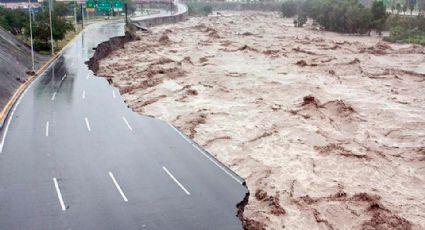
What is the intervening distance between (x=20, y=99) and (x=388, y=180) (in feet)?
79.0

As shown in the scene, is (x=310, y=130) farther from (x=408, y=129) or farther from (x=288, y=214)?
(x=288, y=214)

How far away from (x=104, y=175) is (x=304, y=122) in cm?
1440

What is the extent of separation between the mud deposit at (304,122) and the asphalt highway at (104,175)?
154 cm

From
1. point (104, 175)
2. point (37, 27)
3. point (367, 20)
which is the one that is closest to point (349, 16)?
point (367, 20)

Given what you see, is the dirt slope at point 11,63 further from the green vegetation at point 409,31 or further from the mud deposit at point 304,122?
the green vegetation at point 409,31

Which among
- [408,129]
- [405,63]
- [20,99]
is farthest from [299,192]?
[405,63]

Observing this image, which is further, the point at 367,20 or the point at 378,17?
the point at 367,20

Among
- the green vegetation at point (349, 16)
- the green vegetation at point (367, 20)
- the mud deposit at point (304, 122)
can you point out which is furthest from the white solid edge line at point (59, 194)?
the green vegetation at point (349, 16)

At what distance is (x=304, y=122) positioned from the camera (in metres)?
29.1

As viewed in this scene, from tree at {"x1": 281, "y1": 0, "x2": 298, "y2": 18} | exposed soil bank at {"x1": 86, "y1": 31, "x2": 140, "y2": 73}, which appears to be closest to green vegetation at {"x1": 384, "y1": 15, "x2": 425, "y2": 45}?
exposed soil bank at {"x1": 86, "y1": 31, "x2": 140, "y2": 73}

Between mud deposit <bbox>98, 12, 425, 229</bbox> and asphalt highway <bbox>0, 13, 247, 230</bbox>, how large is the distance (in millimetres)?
1541

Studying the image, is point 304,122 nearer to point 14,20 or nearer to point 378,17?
point 14,20

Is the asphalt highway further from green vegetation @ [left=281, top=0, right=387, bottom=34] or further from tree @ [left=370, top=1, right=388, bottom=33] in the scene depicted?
green vegetation @ [left=281, top=0, right=387, bottom=34]

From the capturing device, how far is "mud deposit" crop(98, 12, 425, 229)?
18219 mm
